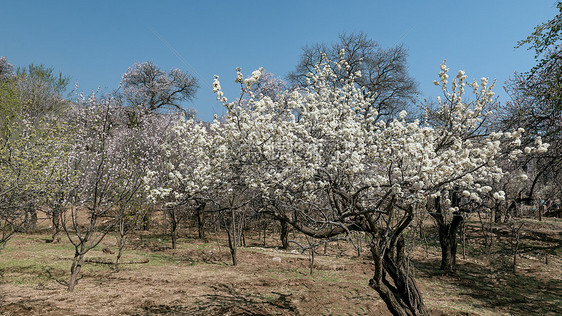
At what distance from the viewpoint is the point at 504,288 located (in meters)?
11.6

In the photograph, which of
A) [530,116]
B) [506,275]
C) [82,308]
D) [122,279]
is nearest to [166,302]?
[82,308]

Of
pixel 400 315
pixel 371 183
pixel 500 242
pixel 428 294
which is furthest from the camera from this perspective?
pixel 500 242

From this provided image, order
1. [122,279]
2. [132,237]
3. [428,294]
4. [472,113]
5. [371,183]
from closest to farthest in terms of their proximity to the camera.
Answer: [371,183]
[472,113]
[428,294]
[122,279]
[132,237]

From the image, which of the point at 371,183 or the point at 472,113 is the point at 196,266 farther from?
the point at 472,113

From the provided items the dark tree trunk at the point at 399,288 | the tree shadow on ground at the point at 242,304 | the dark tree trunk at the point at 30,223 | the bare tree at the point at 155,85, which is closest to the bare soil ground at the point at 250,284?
the tree shadow on ground at the point at 242,304

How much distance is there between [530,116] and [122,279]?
15.1m

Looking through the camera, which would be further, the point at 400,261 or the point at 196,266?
the point at 196,266

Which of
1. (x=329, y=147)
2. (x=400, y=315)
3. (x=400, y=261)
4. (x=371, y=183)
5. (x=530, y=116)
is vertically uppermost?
(x=530, y=116)

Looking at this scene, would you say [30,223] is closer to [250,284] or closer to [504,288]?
[250,284]

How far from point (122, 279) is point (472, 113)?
11.0 metres

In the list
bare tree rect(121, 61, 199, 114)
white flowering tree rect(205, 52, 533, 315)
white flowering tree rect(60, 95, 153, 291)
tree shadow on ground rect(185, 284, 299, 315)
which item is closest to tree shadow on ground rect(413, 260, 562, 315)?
white flowering tree rect(205, 52, 533, 315)

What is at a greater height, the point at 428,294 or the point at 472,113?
the point at 472,113

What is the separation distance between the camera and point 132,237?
2048 cm

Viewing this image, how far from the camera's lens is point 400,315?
22.0ft
